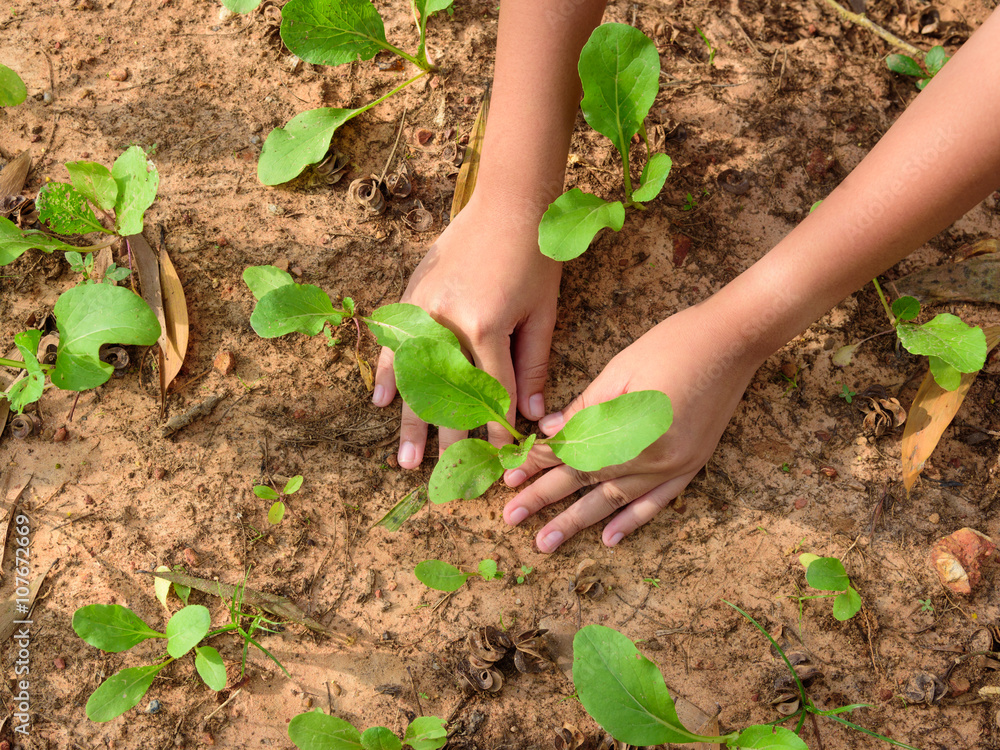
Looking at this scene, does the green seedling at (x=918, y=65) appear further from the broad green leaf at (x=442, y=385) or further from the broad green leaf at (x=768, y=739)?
the broad green leaf at (x=768, y=739)

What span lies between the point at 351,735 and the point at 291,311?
1.10 metres

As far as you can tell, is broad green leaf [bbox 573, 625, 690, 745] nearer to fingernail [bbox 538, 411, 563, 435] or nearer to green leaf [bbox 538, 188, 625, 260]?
fingernail [bbox 538, 411, 563, 435]

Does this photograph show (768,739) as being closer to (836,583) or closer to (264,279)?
(836,583)

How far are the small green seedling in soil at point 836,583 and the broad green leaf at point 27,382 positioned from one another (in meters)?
2.16

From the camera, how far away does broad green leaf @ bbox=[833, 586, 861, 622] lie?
1717 mm

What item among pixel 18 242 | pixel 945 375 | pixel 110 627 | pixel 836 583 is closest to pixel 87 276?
pixel 18 242

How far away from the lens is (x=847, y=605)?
1733 millimetres

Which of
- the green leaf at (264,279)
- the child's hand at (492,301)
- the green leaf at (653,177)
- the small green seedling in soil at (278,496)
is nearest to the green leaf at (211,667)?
the small green seedling in soil at (278,496)

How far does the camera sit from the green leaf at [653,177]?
181 centimetres

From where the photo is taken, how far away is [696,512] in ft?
6.05

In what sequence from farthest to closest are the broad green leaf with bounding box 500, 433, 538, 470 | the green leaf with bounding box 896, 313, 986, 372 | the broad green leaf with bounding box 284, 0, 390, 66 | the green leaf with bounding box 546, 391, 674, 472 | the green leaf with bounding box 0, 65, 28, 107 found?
the green leaf with bounding box 0, 65, 28, 107 < the broad green leaf with bounding box 284, 0, 390, 66 < the green leaf with bounding box 896, 313, 986, 372 < the broad green leaf with bounding box 500, 433, 538, 470 < the green leaf with bounding box 546, 391, 674, 472

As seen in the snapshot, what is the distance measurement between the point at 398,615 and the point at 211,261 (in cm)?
120

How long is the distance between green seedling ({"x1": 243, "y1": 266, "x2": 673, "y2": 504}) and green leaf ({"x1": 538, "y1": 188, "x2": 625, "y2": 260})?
0.37 metres

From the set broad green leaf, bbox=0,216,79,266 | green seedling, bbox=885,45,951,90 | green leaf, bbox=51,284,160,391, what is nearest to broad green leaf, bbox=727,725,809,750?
green leaf, bbox=51,284,160,391
